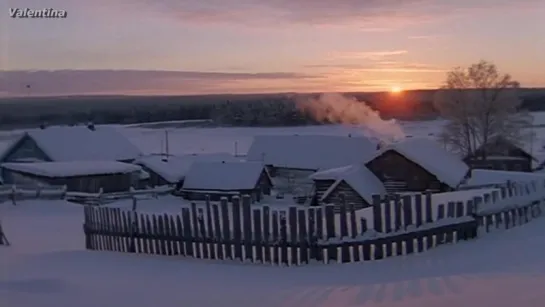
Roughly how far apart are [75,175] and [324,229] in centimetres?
2925

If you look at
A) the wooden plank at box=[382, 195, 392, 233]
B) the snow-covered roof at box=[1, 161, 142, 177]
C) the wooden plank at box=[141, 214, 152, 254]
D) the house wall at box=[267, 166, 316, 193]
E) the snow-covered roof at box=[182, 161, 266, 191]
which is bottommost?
the house wall at box=[267, 166, 316, 193]

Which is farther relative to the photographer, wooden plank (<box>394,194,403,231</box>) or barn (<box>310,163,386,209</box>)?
barn (<box>310,163,386,209</box>)

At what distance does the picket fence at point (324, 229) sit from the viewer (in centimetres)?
840

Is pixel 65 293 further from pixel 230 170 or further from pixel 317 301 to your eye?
pixel 230 170

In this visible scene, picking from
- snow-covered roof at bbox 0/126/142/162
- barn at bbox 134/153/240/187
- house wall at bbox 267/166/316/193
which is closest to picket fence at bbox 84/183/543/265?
barn at bbox 134/153/240/187

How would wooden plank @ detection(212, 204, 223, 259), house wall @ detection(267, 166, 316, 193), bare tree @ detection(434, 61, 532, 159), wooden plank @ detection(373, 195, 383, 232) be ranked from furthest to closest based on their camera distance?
1. bare tree @ detection(434, 61, 532, 159)
2. house wall @ detection(267, 166, 316, 193)
3. wooden plank @ detection(212, 204, 223, 259)
4. wooden plank @ detection(373, 195, 383, 232)

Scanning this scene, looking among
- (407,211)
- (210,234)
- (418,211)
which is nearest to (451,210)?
(418,211)

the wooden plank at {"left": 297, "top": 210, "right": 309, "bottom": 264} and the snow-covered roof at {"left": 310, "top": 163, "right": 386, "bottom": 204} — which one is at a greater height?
the wooden plank at {"left": 297, "top": 210, "right": 309, "bottom": 264}

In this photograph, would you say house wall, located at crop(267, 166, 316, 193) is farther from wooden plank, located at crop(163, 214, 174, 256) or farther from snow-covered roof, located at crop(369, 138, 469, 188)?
wooden plank, located at crop(163, 214, 174, 256)

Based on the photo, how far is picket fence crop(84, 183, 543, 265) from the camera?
840 centimetres

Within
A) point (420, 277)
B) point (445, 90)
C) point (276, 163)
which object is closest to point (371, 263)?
point (420, 277)

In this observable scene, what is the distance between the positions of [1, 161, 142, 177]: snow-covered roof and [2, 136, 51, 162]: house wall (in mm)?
5268

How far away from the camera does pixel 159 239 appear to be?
1014cm

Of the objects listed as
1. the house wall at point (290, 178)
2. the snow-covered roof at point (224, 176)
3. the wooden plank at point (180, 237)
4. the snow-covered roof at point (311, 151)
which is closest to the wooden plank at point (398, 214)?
the wooden plank at point (180, 237)
